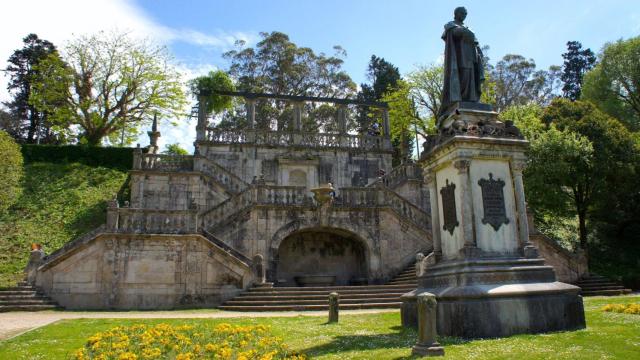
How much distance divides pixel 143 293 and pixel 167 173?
10.0 meters

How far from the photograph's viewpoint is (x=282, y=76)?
4862 cm

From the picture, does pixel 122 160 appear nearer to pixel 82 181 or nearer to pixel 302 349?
pixel 82 181

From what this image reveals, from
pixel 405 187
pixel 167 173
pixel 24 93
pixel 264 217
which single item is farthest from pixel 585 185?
pixel 24 93

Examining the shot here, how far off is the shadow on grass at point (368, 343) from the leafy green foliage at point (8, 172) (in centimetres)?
2444

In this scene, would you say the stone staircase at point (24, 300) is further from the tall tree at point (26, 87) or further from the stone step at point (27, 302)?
the tall tree at point (26, 87)

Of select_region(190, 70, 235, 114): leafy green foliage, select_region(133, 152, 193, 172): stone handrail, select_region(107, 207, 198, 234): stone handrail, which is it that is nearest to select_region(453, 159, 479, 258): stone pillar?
select_region(107, 207, 198, 234): stone handrail

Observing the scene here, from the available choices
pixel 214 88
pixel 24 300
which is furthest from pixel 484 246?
pixel 214 88

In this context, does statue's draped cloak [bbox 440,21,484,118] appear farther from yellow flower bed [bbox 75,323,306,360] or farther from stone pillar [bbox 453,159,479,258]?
yellow flower bed [bbox 75,323,306,360]

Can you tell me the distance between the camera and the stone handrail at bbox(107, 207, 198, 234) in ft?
63.2

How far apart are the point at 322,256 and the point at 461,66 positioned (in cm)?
1518

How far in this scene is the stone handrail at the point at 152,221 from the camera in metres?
19.2

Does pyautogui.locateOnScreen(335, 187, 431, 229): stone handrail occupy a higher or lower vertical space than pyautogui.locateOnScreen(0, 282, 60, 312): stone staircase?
higher

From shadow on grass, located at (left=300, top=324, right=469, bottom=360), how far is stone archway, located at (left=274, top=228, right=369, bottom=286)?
1449 cm

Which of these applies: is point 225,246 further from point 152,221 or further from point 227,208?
point 152,221
